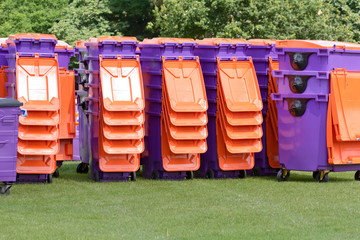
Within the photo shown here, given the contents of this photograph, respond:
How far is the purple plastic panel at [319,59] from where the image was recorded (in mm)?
13000

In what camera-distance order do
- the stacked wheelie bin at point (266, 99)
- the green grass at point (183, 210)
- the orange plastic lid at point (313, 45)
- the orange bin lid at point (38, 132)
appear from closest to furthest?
the green grass at point (183, 210) < the orange bin lid at point (38, 132) < the orange plastic lid at point (313, 45) < the stacked wheelie bin at point (266, 99)

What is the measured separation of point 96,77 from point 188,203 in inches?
132

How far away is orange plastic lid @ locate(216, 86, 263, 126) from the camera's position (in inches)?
525

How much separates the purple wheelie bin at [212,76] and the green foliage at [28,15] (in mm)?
24908

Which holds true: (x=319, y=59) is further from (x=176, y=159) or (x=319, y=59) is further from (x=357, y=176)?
(x=176, y=159)

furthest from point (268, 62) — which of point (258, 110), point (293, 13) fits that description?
point (293, 13)

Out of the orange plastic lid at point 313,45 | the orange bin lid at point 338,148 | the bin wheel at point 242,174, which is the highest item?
the orange plastic lid at point 313,45

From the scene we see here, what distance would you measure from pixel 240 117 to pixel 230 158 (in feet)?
2.12

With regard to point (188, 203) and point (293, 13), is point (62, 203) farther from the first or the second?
point (293, 13)

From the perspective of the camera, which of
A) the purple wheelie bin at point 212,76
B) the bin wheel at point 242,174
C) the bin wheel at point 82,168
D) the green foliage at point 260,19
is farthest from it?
the green foliage at point 260,19

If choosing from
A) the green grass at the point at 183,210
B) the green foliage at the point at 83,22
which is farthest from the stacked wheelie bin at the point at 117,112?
the green foliage at the point at 83,22

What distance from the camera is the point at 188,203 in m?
11.0

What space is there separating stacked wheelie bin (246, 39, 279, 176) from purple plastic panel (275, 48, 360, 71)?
837mm

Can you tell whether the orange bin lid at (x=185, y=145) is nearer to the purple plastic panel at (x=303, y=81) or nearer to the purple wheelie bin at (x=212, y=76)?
the purple wheelie bin at (x=212, y=76)
